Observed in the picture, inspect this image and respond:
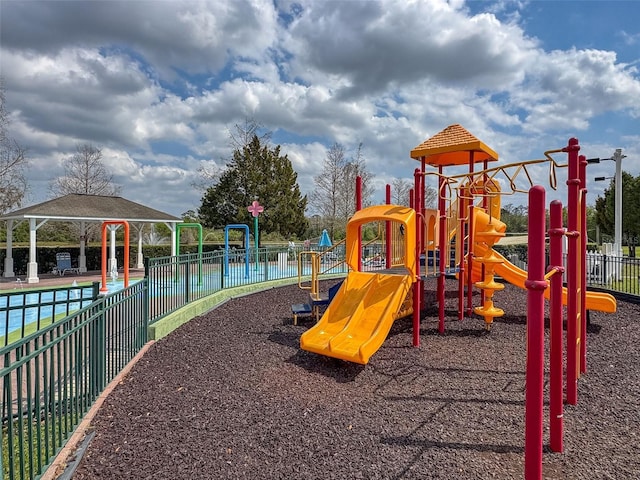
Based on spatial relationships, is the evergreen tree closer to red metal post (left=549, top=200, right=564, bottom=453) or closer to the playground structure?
the playground structure

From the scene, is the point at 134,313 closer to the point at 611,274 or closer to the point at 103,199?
the point at 611,274

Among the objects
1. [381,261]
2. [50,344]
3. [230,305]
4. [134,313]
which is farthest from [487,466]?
[381,261]

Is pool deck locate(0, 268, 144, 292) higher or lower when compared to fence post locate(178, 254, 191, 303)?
lower

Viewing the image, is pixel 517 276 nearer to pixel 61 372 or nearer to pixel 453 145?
pixel 453 145

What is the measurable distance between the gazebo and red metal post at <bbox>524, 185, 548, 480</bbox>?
1810 centimetres

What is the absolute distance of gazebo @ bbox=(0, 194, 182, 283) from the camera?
53.9 feet

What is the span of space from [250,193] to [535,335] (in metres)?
26.4

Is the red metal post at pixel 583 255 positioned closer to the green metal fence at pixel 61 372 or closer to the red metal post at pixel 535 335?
the red metal post at pixel 535 335

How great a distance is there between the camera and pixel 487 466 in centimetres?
336

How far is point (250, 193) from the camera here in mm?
28172

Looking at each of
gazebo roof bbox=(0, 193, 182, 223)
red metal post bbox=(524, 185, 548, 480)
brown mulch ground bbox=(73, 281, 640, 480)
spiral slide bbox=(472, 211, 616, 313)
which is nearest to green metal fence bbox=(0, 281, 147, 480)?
brown mulch ground bbox=(73, 281, 640, 480)

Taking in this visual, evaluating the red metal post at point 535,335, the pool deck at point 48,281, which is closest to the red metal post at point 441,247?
the red metal post at point 535,335

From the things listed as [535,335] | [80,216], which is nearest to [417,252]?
[535,335]

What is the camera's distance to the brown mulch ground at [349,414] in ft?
11.1
